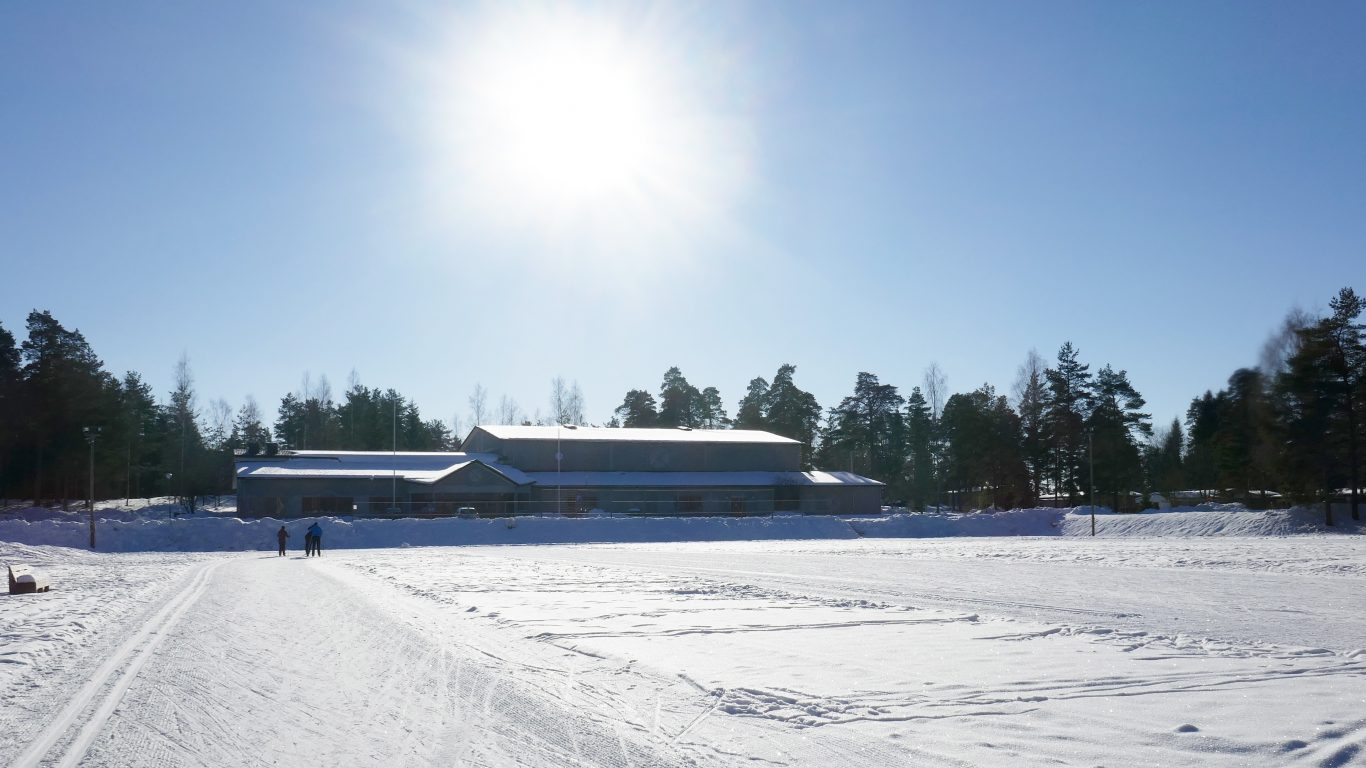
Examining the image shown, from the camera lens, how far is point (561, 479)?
6694 centimetres

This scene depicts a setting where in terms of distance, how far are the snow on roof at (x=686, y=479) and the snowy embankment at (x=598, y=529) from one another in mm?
11386

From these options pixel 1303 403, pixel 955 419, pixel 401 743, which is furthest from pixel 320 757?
pixel 955 419

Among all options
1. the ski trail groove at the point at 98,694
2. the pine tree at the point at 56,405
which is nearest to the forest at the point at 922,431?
the pine tree at the point at 56,405

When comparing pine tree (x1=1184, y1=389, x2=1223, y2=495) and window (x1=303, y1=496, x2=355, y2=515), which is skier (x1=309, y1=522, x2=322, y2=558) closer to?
window (x1=303, y1=496, x2=355, y2=515)

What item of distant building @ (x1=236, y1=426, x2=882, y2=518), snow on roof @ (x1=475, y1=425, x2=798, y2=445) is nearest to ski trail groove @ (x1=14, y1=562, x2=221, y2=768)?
distant building @ (x1=236, y1=426, x2=882, y2=518)

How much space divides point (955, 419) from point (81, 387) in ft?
248

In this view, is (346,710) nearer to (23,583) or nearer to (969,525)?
(23,583)

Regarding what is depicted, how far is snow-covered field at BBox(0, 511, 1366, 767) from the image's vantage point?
687 centimetres

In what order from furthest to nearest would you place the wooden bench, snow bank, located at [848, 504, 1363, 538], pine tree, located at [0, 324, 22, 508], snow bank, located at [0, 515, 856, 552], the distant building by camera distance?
pine tree, located at [0, 324, 22, 508] < the distant building < snow bank, located at [848, 504, 1363, 538] < snow bank, located at [0, 515, 856, 552] < the wooden bench

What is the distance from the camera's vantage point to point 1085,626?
1277 cm

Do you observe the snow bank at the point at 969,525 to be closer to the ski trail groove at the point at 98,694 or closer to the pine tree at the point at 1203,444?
the pine tree at the point at 1203,444

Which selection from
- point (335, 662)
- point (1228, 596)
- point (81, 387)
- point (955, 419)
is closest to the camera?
point (335, 662)

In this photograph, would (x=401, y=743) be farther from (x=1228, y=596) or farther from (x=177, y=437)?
(x=177, y=437)

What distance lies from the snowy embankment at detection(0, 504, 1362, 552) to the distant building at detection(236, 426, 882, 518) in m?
9.04
